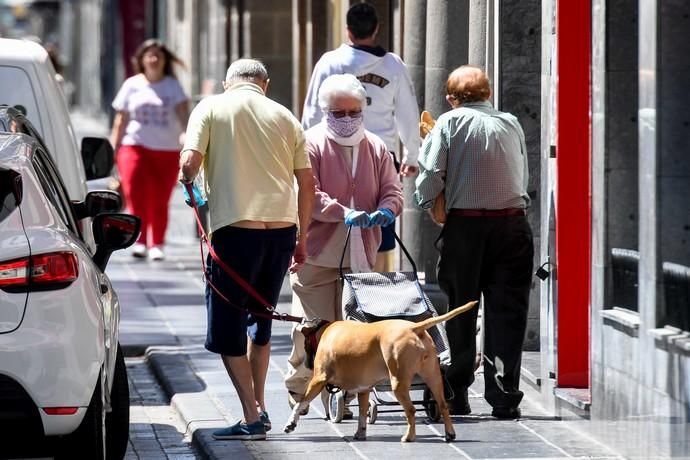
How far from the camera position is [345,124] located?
8516 millimetres

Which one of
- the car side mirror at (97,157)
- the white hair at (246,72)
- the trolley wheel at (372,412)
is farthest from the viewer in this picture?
the car side mirror at (97,157)

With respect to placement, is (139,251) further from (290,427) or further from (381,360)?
(381,360)

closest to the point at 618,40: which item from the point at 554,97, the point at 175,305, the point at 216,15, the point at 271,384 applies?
the point at 554,97

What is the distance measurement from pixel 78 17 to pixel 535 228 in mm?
70107

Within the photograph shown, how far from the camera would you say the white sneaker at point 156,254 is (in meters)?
17.4

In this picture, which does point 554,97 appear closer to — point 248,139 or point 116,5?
point 248,139

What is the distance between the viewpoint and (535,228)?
33.1 feet

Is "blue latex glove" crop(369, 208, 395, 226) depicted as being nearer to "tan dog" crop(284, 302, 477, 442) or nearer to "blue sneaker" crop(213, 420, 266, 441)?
"tan dog" crop(284, 302, 477, 442)

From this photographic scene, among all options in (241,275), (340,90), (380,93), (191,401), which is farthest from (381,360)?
(380,93)

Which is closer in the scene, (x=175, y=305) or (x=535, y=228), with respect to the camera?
(x=535, y=228)

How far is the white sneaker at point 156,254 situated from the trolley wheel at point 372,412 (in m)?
9.06

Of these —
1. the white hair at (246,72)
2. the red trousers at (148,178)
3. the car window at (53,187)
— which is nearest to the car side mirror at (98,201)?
the car window at (53,187)

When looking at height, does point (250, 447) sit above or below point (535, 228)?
below

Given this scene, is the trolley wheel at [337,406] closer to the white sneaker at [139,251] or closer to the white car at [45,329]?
the white car at [45,329]
